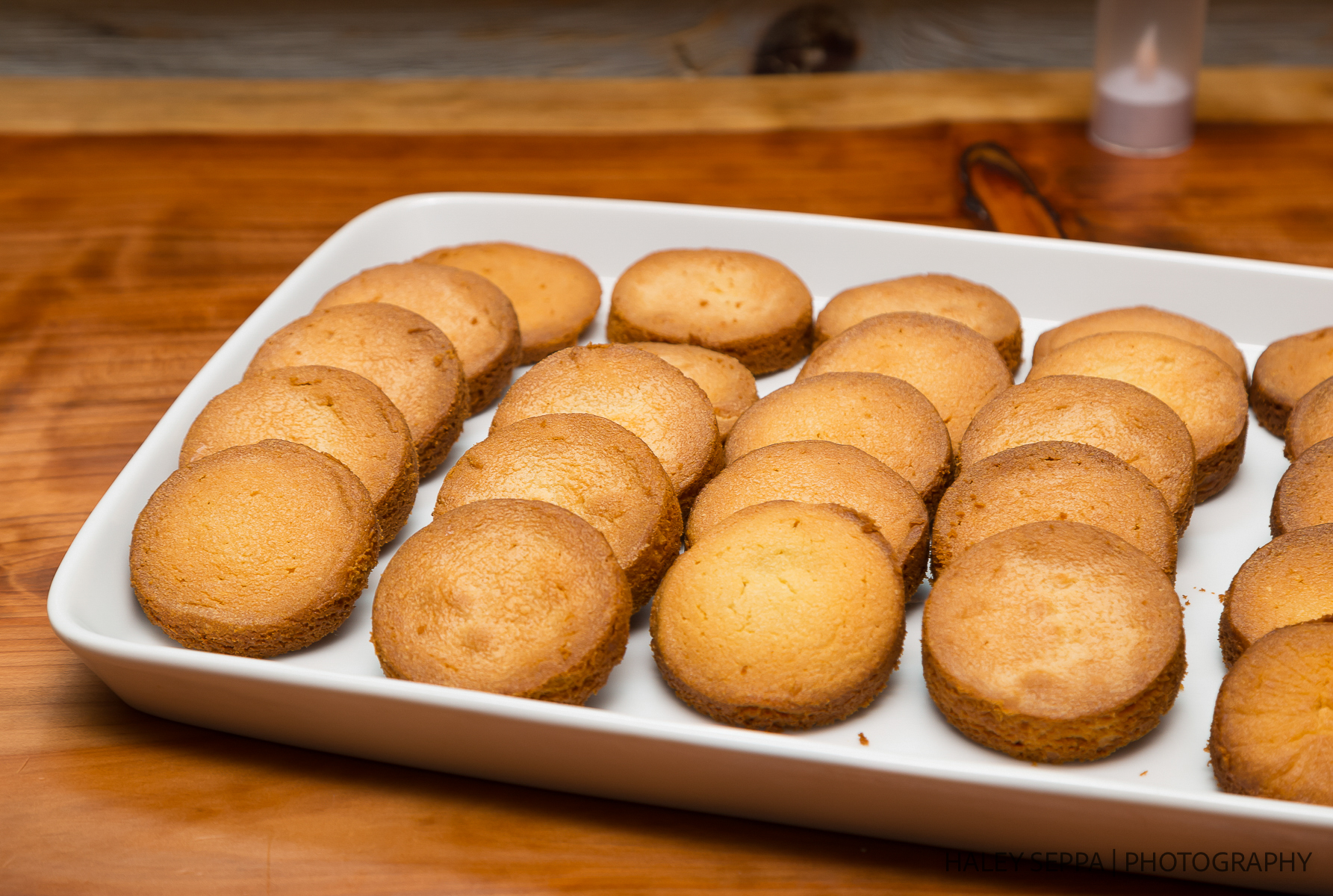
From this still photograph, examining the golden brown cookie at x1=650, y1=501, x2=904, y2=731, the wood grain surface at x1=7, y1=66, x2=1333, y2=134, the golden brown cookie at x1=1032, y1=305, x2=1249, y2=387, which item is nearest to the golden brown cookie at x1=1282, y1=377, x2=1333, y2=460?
the golden brown cookie at x1=1032, y1=305, x2=1249, y2=387

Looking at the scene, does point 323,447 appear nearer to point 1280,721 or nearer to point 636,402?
point 636,402

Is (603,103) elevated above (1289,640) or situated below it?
below

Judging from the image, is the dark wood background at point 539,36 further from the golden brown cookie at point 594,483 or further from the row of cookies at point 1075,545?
the golden brown cookie at point 594,483

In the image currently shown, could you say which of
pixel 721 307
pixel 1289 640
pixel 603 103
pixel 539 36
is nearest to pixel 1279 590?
pixel 1289 640

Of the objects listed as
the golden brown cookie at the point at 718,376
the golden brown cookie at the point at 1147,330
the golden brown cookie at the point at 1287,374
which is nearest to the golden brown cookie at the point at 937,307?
the golden brown cookie at the point at 1147,330

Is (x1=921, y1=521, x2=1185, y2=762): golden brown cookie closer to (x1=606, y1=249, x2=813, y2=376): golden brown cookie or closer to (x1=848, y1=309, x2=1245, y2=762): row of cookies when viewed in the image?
(x1=848, y1=309, x2=1245, y2=762): row of cookies

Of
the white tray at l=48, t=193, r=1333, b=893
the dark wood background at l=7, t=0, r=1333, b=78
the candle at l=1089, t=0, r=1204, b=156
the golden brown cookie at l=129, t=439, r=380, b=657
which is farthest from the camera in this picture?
the dark wood background at l=7, t=0, r=1333, b=78

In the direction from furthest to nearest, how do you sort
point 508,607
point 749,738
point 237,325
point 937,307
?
point 237,325 < point 937,307 < point 508,607 < point 749,738
